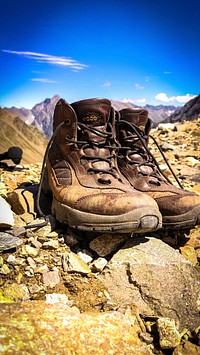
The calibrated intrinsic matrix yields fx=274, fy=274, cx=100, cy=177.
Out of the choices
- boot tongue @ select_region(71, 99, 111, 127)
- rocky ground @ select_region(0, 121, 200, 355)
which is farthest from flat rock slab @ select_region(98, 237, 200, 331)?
boot tongue @ select_region(71, 99, 111, 127)

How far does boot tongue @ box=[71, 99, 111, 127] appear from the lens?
7.72 ft

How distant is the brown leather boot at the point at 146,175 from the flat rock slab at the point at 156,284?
398 millimetres

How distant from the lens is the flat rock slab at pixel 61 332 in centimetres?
106

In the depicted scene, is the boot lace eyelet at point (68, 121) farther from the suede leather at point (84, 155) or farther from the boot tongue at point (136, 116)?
the boot tongue at point (136, 116)

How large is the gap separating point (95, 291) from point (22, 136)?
147 meters

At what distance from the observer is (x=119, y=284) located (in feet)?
5.65

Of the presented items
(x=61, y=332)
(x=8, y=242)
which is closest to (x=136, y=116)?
(x=8, y=242)

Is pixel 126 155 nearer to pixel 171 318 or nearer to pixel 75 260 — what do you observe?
pixel 75 260

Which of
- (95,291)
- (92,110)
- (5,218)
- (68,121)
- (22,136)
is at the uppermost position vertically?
(92,110)

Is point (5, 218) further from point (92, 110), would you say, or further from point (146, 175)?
point (146, 175)

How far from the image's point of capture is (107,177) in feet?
7.41

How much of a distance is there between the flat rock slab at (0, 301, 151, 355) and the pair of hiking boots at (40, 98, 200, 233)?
68 centimetres

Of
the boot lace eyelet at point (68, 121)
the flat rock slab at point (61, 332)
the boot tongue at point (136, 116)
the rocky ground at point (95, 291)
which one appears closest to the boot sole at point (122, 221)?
the rocky ground at point (95, 291)

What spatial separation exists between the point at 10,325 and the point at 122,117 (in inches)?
87.0
